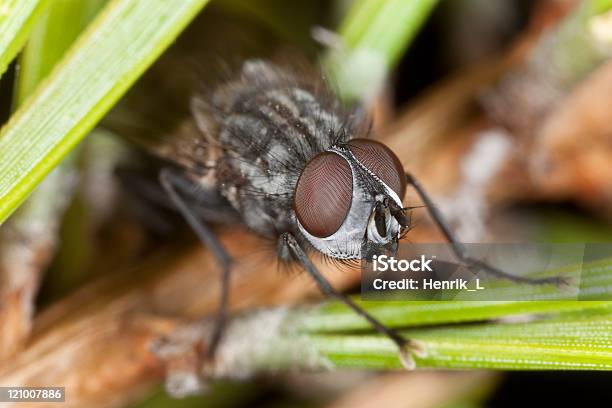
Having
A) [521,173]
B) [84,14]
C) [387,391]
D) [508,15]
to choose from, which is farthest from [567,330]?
[508,15]

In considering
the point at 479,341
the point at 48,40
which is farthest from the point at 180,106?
the point at 479,341

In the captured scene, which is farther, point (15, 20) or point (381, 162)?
point (381, 162)

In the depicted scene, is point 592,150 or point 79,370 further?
point 592,150

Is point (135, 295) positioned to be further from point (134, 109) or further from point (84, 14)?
point (84, 14)

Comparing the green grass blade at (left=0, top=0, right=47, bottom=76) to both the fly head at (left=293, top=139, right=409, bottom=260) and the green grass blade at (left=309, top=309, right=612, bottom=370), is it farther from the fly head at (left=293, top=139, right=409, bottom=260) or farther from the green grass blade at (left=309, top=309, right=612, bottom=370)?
the green grass blade at (left=309, top=309, right=612, bottom=370)

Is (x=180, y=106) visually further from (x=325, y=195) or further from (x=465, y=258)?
(x=465, y=258)

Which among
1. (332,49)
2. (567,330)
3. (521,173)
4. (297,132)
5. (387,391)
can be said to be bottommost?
(567,330)

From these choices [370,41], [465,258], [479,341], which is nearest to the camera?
[479,341]
